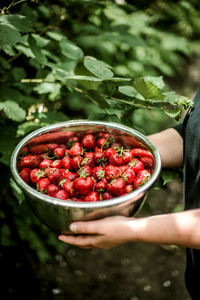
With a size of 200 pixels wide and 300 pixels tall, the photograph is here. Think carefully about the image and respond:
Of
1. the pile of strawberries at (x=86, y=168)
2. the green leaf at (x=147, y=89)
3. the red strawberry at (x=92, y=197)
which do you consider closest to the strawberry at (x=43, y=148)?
the pile of strawberries at (x=86, y=168)

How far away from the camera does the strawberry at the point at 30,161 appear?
4.01 ft

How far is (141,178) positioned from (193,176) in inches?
8.8

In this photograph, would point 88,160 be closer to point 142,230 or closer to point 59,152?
point 59,152

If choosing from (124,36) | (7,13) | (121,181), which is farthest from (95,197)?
(124,36)

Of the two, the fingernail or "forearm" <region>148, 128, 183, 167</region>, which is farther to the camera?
"forearm" <region>148, 128, 183, 167</region>

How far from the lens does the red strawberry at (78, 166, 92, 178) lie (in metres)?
1.17

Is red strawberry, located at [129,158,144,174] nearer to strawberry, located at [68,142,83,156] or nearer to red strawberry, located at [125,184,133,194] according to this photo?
red strawberry, located at [125,184,133,194]

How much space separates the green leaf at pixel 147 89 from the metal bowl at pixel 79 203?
16 centimetres

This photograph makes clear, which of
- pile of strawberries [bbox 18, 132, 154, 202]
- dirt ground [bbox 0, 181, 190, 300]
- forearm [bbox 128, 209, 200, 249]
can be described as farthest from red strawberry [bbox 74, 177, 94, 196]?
dirt ground [bbox 0, 181, 190, 300]

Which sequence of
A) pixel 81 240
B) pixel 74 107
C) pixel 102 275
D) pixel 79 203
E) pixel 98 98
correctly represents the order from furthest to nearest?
pixel 74 107 < pixel 102 275 < pixel 98 98 < pixel 81 240 < pixel 79 203

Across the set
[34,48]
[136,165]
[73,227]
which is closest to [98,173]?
[136,165]

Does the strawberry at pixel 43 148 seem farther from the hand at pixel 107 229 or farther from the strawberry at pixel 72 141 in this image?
the hand at pixel 107 229

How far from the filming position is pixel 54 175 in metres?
1.17

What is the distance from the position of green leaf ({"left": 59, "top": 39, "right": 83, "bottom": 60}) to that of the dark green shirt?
562 mm
